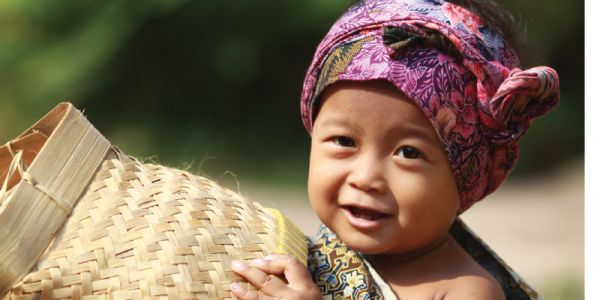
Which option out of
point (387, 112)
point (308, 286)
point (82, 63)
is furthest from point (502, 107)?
point (82, 63)

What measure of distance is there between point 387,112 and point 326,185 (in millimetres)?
272

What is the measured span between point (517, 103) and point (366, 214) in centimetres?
51

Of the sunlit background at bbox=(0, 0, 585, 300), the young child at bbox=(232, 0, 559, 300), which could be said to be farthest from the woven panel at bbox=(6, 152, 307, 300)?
the sunlit background at bbox=(0, 0, 585, 300)

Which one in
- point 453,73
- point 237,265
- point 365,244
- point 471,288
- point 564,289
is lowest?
point 564,289

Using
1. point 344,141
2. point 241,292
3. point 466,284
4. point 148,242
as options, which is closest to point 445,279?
point 466,284

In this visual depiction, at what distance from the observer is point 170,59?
4.51m

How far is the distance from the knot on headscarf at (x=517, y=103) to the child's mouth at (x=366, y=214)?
38 cm

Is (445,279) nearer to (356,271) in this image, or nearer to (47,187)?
(356,271)

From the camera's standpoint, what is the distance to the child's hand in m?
1.27

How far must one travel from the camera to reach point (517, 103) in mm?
1459

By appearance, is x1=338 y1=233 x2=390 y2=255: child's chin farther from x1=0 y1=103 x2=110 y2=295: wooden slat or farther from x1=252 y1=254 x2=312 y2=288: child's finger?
x1=0 y1=103 x2=110 y2=295: wooden slat

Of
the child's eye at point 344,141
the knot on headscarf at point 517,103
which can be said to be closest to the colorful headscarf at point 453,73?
the knot on headscarf at point 517,103

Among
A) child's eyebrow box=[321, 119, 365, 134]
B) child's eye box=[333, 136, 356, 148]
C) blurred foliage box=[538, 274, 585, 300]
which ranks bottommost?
blurred foliage box=[538, 274, 585, 300]

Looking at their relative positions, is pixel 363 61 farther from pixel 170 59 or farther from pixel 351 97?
pixel 170 59
